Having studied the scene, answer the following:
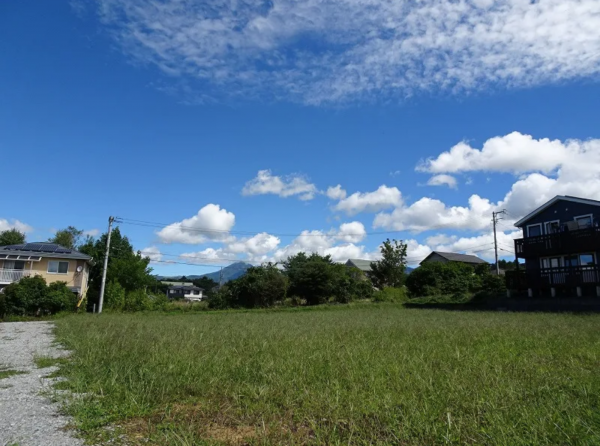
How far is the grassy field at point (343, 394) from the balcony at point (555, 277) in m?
17.6

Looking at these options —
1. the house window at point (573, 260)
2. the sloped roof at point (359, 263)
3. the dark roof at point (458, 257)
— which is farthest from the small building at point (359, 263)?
the house window at point (573, 260)

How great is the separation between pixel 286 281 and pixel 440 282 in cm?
1423

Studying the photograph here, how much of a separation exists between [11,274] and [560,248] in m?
39.9

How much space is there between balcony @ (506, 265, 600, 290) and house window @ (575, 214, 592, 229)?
3142mm

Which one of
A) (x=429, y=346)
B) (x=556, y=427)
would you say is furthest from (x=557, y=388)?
(x=429, y=346)

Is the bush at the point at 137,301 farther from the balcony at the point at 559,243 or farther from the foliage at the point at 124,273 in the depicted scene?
the balcony at the point at 559,243

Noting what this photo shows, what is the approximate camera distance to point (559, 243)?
976 inches

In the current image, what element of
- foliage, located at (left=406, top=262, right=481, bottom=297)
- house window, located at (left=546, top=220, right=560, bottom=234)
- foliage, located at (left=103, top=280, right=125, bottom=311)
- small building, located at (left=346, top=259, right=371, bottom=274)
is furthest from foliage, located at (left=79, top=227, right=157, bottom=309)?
small building, located at (left=346, top=259, right=371, bottom=274)

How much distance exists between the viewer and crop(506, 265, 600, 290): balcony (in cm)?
2292

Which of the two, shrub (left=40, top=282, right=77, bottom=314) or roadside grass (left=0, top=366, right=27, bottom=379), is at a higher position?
shrub (left=40, top=282, right=77, bottom=314)

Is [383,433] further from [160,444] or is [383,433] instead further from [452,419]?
[160,444]

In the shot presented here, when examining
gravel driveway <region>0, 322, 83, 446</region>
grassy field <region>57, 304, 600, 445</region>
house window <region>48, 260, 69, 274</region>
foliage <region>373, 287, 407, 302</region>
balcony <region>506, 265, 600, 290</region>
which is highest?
house window <region>48, 260, 69, 274</region>

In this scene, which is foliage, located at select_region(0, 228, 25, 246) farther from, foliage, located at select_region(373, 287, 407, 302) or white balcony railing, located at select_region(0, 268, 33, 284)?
foliage, located at select_region(373, 287, 407, 302)

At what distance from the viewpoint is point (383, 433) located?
3768 mm
